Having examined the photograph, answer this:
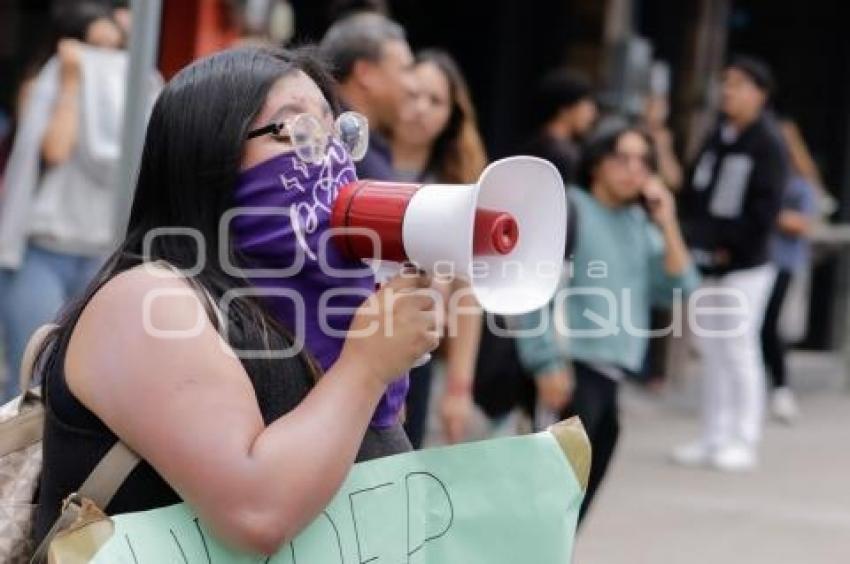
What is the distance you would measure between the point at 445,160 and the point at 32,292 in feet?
4.81

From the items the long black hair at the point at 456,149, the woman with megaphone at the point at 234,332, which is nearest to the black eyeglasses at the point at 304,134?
the woman with megaphone at the point at 234,332

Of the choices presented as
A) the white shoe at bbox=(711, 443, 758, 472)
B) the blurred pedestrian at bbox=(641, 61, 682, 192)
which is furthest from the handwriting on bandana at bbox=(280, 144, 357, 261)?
the blurred pedestrian at bbox=(641, 61, 682, 192)

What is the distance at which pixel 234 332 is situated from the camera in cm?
199

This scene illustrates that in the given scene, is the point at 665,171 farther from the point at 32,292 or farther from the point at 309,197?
the point at 309,197

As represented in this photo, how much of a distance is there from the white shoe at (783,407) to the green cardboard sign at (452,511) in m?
7.06

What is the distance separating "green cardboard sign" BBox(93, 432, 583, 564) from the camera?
203 centimetres

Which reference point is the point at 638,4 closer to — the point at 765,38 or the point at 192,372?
the point at 765,38

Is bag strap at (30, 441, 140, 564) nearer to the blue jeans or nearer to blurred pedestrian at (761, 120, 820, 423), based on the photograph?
the blue jeans

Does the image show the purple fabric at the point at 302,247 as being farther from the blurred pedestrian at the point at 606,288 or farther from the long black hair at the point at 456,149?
the long black hair at the point at 456,149

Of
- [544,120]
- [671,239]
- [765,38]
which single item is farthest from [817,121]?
[671,239]

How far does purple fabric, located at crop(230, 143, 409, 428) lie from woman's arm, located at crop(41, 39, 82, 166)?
3.41 metres

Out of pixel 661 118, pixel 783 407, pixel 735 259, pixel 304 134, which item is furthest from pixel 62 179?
pixel 661 118

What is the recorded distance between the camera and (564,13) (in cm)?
1166

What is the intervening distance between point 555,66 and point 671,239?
641 cm
